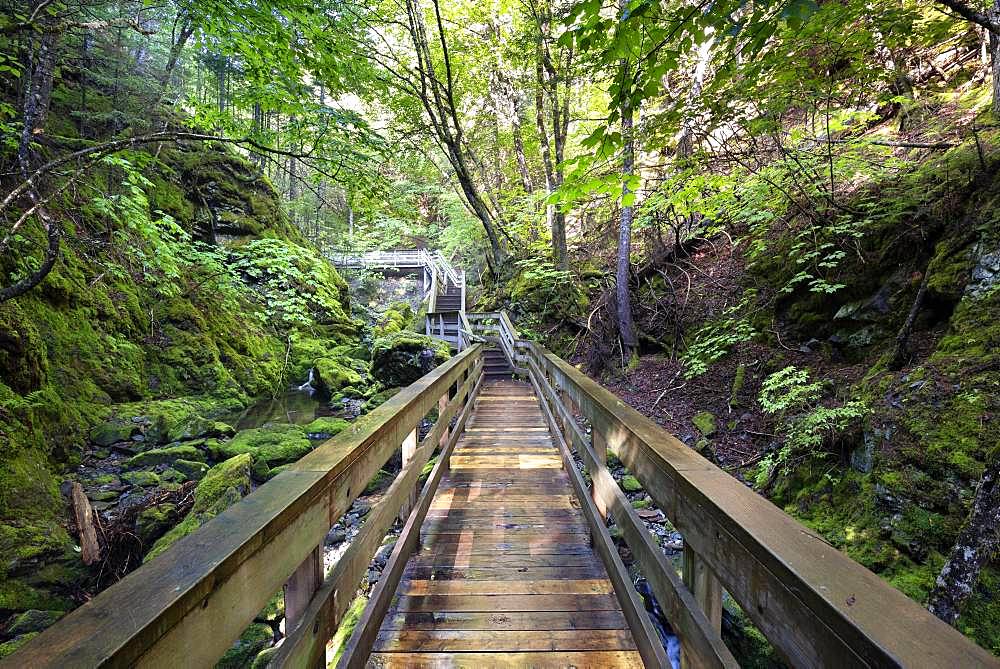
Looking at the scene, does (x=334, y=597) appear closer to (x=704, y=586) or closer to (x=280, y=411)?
(x=704, y=586)

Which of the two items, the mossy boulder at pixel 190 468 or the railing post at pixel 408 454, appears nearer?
the railing post at pixel 408 454

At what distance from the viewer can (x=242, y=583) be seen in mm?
1002

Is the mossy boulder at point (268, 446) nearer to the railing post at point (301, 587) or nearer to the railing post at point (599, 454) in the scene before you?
the railing post at point (599, 454)

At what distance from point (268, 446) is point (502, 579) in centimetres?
584

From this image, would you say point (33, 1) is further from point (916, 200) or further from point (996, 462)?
point (916, 200)

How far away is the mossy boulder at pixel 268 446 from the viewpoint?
6.62 m

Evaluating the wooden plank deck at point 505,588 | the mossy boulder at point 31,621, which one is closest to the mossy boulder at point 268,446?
the mossy boulder at point 31,621

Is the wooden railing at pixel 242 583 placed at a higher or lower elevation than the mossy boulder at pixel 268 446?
higher

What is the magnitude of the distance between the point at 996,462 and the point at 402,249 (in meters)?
34.5

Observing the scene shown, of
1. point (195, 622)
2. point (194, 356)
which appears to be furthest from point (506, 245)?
point (195, 622)

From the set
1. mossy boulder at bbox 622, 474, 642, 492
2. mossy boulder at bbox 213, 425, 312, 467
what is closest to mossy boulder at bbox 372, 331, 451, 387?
mossy boulder at bbox 213, 425, 312, 467

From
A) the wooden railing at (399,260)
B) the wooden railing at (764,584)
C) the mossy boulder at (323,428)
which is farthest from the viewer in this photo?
the wooden railing at (399,260)

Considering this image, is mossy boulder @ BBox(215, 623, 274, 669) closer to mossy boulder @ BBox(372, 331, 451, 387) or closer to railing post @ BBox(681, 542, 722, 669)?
railing post @ BBox(681, 542, 722, 669)

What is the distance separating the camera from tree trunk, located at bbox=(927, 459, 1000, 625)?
2.38m
